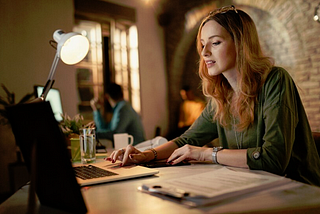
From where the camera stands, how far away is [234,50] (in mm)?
1582

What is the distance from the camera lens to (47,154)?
0.69 m

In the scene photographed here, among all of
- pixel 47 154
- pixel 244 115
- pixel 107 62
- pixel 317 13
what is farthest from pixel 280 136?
pixel 107 62

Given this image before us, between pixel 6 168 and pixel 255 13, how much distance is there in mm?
3997

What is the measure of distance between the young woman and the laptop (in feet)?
1.91

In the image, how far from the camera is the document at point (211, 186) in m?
0.75

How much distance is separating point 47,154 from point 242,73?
106 centimetres

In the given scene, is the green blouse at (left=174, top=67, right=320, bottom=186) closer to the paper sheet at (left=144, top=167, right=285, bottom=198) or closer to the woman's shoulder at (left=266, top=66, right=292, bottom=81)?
the woman's shoulder at (left=266, top=66, right=292, bottom=81)

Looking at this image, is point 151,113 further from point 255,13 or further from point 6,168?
point 6,168

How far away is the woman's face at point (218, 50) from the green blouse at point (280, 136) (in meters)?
0.22

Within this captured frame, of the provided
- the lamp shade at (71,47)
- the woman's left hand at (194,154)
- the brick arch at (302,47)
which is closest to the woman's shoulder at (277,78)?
the woman's left hand at (194,154)

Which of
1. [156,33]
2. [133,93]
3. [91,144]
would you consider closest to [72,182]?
[91,144]

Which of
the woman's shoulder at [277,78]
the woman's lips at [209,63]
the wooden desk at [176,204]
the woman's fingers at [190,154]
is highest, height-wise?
the woman's lips at [209,63]

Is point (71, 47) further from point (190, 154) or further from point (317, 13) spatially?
point (317, 13)

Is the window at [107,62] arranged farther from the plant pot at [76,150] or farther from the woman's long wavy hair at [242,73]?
the woman's long wavy hair at [242,73]
